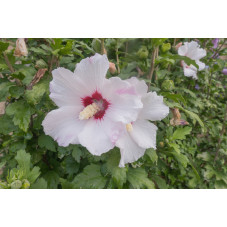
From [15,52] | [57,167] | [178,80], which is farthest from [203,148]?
[15,52]

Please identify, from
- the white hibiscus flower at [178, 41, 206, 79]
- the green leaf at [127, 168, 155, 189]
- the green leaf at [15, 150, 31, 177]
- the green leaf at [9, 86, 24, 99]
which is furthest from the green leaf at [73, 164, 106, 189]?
the white hibiscus flower at [178, 41, 206, 79]

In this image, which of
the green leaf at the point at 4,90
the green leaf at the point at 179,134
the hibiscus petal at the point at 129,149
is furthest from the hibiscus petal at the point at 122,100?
the green leaf at the point at 179,134

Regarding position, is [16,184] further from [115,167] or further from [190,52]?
[190,52]

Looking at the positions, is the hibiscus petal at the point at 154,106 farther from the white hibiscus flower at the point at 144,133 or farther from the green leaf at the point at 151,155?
the green leaf at the point at 151,155

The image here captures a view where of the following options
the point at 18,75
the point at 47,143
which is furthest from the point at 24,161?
the point at 18,75

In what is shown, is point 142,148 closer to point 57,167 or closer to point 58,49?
point 58,49
